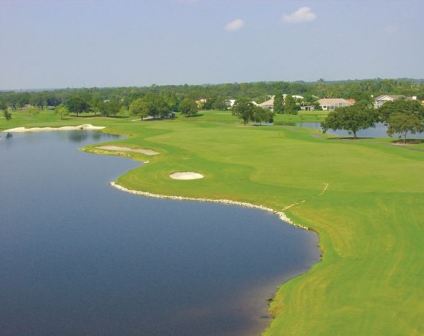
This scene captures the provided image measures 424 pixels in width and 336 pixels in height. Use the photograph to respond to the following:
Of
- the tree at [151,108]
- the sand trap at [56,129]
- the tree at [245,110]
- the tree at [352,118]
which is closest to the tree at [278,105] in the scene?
the tree at [151,108]

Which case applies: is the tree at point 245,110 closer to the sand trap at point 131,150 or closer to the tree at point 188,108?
the tree at point 188,108

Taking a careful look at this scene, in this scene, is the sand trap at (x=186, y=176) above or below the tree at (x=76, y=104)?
below

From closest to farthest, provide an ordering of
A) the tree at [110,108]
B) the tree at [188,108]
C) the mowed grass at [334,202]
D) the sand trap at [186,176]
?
the mowed grass at [334,202] → the sand trap at [186,176] → the tree at [188,108] → the tree at [110,108]

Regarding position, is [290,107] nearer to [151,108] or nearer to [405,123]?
[151,108]

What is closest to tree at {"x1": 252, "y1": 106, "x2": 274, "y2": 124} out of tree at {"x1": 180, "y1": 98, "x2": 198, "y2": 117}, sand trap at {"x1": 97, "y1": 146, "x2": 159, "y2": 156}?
tree at {"x1": 180, "y1": 98, "x2": 198, "y2": 117}

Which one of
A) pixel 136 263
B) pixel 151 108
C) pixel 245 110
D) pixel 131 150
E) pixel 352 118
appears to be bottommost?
pixel 136 263

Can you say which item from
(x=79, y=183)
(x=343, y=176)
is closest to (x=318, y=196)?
(x=343, y=176)

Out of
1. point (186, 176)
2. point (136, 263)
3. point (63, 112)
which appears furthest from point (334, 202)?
point (63, 112)
